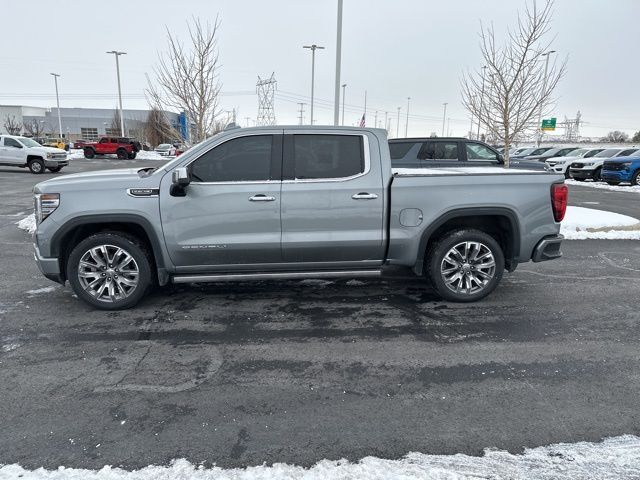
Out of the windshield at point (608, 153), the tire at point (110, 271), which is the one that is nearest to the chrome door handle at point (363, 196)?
the tire at point (110, 271)

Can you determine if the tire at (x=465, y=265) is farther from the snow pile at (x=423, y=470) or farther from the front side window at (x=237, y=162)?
the snow pile at (x=423, y=470)

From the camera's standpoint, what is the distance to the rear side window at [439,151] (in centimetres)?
1210

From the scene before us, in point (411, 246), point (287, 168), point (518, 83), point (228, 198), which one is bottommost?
point (411, 246)

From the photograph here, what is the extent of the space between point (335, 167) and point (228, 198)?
3.82ft

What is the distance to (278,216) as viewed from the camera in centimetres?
460

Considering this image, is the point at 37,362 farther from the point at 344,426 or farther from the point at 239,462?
the point at 344,426

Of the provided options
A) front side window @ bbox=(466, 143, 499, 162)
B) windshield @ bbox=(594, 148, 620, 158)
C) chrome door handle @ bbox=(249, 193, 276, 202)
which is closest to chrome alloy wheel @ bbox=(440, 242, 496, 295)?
chrome door handle @ bbox=(249, 193, 276, 202)

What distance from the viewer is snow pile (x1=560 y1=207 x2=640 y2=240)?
8766mm

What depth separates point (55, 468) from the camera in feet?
8.16

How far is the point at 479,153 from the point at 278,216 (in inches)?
378

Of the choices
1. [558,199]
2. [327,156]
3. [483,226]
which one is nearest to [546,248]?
[558,199]

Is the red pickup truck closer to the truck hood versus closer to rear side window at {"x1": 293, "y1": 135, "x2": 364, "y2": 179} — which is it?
the truck hood

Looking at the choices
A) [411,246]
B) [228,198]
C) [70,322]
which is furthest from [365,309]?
[70,322]

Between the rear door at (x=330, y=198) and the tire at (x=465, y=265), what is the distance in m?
0.68
